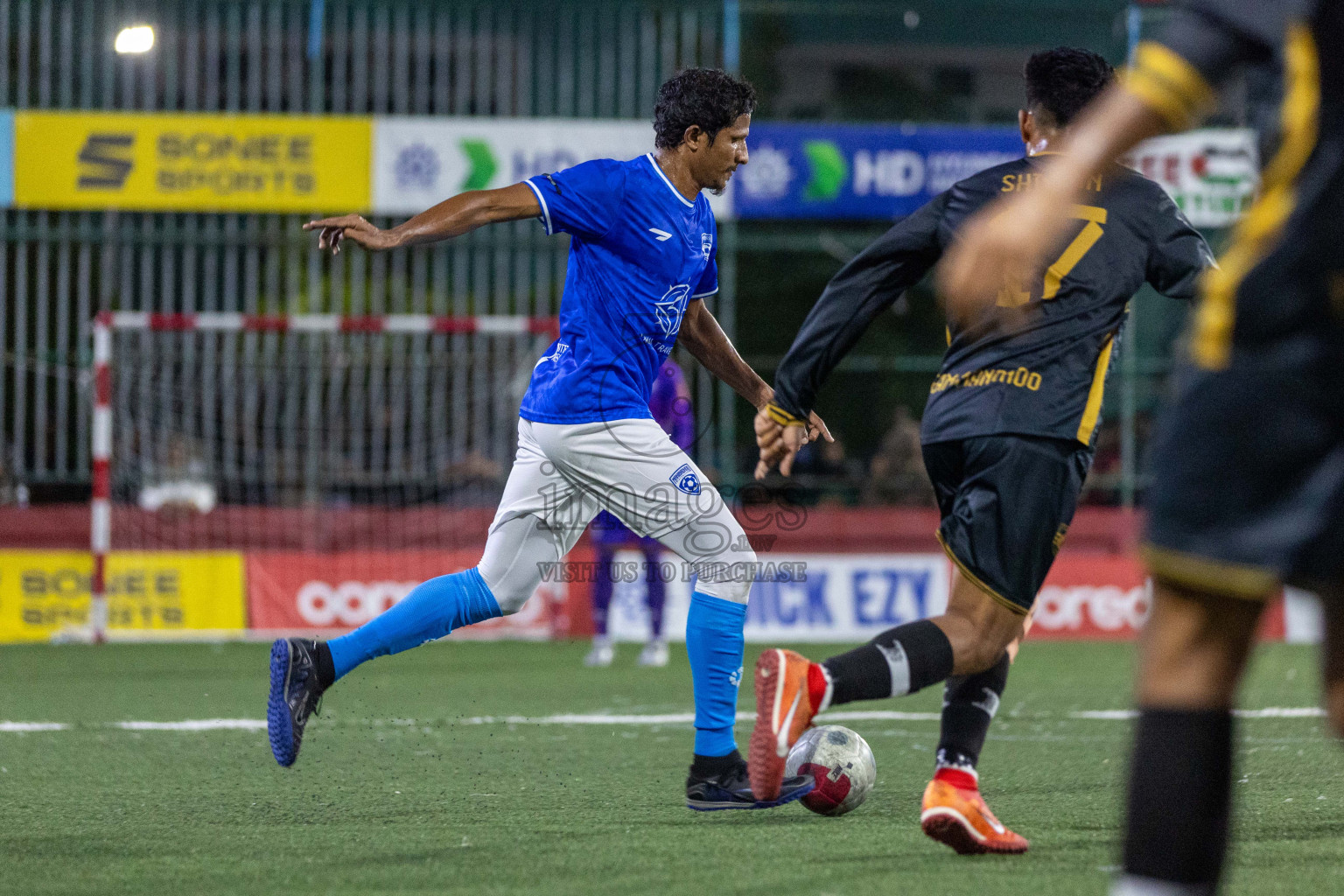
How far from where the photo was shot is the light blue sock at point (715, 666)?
4.80 metres

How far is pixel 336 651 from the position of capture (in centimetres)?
482

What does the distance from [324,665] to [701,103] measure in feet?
7.02

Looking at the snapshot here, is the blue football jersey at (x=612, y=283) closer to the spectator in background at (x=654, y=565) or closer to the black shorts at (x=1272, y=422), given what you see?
the black shorts at (x=1272, y=422)

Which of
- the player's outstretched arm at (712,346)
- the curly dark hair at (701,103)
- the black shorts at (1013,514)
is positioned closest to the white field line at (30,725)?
the player's outstretched arm at (712,346)

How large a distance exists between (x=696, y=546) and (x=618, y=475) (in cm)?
33

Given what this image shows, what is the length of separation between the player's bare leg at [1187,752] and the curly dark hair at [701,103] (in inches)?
124

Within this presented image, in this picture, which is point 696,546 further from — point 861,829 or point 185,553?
point 185,553

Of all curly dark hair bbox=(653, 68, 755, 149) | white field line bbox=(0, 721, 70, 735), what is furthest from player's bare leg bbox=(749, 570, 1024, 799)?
white field line bbox=(0, 721, 70, 735)

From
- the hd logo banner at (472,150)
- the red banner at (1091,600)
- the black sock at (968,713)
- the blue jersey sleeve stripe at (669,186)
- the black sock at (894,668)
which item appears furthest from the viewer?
the hd logo banner at (472,150)

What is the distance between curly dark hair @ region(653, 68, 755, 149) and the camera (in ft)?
16.7

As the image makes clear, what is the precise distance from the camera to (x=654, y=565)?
10938mm

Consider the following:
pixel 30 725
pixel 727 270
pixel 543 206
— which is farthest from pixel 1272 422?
pixel 727 270

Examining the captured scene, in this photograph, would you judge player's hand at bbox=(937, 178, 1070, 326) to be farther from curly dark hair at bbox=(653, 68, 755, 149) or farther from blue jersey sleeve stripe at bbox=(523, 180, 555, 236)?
curly dark hair at bbox=(653, 68, 755, 149)

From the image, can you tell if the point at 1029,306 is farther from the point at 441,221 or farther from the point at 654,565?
the point at 654,565
